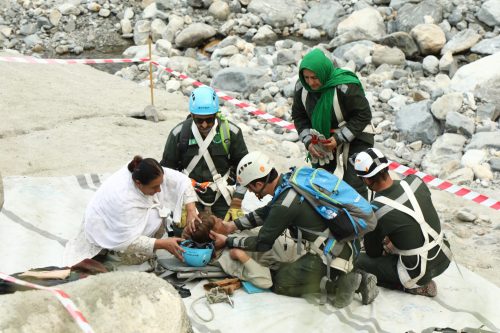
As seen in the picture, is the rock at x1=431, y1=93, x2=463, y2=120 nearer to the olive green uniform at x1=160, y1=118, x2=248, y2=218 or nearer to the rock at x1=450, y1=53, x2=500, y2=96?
the rock at x1=450, y1=53, x2=500, y2=96

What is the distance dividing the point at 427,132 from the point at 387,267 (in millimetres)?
5004

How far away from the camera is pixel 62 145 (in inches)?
318

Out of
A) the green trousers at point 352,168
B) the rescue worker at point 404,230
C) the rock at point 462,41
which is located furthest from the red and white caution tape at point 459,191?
the rock at point 462,41

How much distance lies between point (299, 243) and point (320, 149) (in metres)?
1.41

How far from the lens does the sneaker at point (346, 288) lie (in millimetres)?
4918

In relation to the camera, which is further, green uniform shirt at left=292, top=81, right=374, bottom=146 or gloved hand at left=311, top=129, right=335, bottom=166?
gloved hand at left=311, top=129, right=335, bottom=166

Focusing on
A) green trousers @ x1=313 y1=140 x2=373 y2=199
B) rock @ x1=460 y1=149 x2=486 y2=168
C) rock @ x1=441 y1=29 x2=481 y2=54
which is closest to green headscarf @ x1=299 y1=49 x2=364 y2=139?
green trousers @ x1=313 y1=140 x2=373 y2=199

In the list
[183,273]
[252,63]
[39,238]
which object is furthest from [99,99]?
[183,273]

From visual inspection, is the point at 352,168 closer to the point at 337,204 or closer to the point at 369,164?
the point at 369,164

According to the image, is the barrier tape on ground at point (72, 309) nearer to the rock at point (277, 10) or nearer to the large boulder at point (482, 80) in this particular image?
the large boulder at point (482, 80)

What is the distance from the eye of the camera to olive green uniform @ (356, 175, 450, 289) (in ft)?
16.1

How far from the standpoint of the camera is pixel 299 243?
4.96 meters

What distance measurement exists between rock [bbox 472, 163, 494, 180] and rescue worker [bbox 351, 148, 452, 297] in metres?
3.70

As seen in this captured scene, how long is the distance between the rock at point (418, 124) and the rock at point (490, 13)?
444cm
